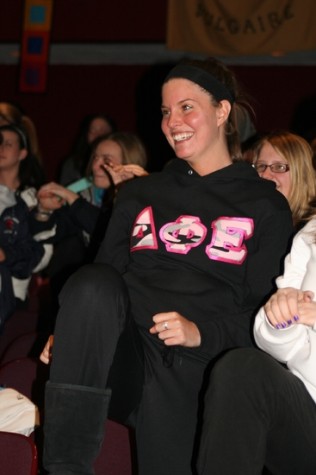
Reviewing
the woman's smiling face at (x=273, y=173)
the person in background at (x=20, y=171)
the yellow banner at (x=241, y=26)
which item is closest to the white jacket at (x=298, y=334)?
the woman's smiling face at (x=273, y=173)

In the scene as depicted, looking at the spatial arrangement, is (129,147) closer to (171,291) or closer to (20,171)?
(20,171)

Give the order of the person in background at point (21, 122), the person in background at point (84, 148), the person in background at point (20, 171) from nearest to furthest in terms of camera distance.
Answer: the person in background at point (20, 171)
the person in background at point (21, 122)
the person in background at point (84, 148)

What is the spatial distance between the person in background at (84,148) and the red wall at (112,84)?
718 mm

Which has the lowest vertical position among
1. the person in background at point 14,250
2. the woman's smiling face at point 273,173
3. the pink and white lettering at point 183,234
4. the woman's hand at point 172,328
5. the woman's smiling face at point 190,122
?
the person in background at point 14,250

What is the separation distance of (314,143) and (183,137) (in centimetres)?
59

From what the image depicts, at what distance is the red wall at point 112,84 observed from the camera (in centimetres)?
509

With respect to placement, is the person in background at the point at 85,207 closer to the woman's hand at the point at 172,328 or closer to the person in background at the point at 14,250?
the person in background at the point at 14,250

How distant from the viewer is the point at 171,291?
162cm

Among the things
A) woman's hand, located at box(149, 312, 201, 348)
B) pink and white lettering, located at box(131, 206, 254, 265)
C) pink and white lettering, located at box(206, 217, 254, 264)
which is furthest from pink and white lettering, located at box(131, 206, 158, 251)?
woman's hand, located at box(149, 312, 201, 348)

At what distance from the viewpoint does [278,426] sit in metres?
1.32

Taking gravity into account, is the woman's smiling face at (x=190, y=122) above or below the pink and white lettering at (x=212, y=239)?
above

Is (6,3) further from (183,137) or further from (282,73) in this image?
(183,137)

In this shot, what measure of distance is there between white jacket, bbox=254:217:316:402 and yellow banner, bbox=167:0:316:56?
3.04 m

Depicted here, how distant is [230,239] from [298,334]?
0.32 m
